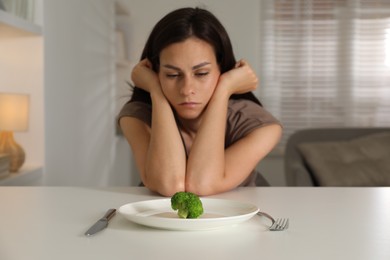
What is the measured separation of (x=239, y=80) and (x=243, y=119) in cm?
12

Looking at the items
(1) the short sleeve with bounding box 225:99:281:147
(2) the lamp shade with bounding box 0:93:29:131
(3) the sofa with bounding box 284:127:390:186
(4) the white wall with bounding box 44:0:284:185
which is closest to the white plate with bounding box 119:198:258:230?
(1) the short sleeve with bounding box 225:99:281:147

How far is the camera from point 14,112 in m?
2.10

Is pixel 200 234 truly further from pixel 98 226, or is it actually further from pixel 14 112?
pixel 14 112

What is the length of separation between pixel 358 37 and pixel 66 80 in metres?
2.98

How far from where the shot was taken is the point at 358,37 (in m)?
4.98

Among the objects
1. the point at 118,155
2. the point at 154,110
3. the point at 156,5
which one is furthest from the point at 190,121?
the point at 156,5

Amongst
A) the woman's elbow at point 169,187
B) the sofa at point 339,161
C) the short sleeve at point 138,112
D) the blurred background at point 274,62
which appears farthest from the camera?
the sofa at point 339,161

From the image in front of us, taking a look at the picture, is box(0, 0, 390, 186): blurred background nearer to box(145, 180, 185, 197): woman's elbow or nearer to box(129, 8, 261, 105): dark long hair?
box(129, 8, 261, 105): dark long hair

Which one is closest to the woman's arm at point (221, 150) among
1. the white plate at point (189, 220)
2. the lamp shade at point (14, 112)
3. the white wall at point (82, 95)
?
the white plate at point (189, 220)

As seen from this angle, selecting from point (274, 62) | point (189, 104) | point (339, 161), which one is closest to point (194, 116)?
point (189, 104)

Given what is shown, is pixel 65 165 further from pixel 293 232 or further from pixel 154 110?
pixel 293 232

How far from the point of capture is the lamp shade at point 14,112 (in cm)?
207

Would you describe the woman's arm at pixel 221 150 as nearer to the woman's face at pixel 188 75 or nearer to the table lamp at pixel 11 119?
the woman's face at pixel 188 75

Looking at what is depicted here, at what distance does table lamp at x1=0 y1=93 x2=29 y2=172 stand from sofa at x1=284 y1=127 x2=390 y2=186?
1726mm
